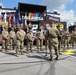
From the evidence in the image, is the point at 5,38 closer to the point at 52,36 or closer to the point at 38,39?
the point at 38,39

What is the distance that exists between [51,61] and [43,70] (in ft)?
7.88

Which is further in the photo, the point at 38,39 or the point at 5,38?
the point at 38,39

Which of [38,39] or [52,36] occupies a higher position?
[52,36]

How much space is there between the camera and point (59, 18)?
28250mm

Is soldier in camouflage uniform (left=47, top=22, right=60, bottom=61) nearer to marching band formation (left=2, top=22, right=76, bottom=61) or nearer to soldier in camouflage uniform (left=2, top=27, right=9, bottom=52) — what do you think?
marching band formation (left=2, top=22, right=76, bottom=61)

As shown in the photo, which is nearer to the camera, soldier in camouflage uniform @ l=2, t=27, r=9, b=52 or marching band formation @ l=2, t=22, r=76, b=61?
marching band formation @ l=2, t=22, r=76, b=61

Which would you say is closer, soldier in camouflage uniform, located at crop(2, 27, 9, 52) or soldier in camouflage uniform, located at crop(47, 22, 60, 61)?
soldier in camouflage uniform, located at crop(47, 22, 60, 61)

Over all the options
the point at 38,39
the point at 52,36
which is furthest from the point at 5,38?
the point at 52,36

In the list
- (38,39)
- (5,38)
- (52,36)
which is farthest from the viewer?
(38,39)

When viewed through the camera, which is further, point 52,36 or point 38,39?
point 38,39

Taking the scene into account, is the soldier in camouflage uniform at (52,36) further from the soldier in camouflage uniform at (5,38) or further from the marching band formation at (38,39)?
the soldier in camouflage uniform at (5,38)

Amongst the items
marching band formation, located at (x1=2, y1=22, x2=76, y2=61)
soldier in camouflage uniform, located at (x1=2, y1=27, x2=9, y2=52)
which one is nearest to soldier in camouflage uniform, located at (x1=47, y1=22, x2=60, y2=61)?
marching band formation, located at (x1=2, y1=22, x2=76, y2=61)

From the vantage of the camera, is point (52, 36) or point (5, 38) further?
point (5, 38)

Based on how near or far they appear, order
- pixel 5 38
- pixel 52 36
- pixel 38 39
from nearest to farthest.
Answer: pixel 52 36
pixel 5 38
pixel 38 39
